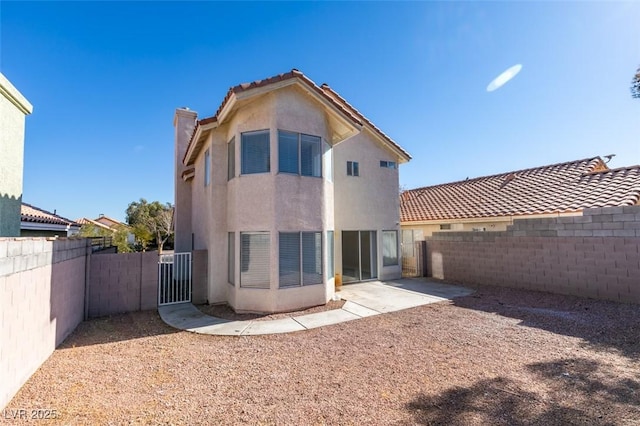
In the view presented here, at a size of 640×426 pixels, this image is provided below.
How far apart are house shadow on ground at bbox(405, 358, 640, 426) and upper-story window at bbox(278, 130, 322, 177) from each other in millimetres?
7893

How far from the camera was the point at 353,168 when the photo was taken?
16.2 metres

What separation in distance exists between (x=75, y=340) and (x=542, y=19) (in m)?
19.1

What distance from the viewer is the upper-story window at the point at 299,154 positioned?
10.4 metres

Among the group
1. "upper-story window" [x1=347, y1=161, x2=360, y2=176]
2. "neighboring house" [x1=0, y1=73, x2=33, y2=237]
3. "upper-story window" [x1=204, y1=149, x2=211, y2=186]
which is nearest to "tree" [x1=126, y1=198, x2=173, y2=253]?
"neighboring house" [x1=0, y1=73, x2=33, y2=237]

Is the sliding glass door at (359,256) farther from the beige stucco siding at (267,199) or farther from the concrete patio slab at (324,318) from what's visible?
the concrete patio slab at (324,318)

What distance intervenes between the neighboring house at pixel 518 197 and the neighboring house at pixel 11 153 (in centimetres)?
2068

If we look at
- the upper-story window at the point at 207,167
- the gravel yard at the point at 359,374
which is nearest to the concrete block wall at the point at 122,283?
the gravel yard at the point at 359,374

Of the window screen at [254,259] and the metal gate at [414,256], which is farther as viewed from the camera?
the metal gate at [414,256]

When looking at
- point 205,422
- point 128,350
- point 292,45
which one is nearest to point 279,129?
point 292,45

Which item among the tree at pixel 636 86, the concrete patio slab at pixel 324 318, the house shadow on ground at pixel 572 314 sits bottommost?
the house shadow on ground at pixel 572 314

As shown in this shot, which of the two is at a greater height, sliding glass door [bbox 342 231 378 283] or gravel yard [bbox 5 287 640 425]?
sliding glass door [bbox 342 231 378 283]

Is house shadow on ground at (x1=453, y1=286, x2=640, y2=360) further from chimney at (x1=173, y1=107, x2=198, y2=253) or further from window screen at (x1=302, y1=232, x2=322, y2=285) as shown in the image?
chimney at (x1=173, y1=107, x2=198, y2=253)

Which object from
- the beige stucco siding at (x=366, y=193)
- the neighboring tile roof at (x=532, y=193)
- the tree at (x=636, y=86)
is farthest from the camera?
the beige stucco siding at (x=366, y=193)

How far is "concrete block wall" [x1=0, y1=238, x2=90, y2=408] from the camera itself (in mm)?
4707
